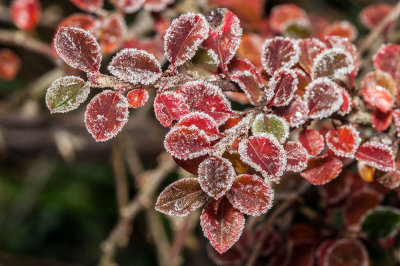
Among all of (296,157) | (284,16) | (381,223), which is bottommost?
(381,223)

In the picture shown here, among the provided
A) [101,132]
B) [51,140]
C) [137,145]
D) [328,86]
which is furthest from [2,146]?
[328,86]

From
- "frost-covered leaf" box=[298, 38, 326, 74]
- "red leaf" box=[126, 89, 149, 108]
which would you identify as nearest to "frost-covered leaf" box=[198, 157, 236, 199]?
"red leaf" box=[126, 89, 149, 108]

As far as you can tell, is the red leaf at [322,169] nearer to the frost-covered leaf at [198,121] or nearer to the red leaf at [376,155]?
the red leaf at [376,155]

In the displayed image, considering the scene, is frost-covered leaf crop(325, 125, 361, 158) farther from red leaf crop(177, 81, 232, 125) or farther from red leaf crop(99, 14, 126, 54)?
red leaf crop(99, 14, 126, 54)

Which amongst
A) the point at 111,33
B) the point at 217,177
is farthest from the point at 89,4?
the point at 217,177

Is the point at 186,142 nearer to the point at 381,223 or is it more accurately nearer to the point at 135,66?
the point at 135,66
